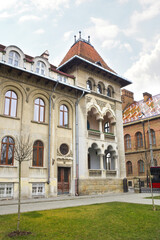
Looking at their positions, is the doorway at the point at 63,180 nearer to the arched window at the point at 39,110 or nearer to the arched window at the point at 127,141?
the arched window at the point at 39,110

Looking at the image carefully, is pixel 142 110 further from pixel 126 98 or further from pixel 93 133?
pixel 93 133

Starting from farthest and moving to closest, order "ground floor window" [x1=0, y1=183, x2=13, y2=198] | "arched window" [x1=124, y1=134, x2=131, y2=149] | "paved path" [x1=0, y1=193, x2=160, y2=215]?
"arched window" [x1=124, y1=134, x2=131, y2=149]
"ground floor window" [x1=0, y1=183, x2=13, y2=198]
"paved path" [x1=0, y1=193, x2=160, y2=215]

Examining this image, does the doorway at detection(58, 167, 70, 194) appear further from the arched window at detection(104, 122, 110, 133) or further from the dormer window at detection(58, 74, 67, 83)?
the arched window at detection(104, 122, 110, 133)

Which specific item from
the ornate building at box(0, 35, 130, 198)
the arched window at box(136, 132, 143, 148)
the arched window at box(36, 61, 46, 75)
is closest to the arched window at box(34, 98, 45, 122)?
the ornate building at box(0, 35, 130, 198)

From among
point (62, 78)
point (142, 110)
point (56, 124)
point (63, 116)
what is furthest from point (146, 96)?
point (56, 124)

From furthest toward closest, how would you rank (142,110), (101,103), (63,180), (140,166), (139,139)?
(142,110) → (139,139) → (140,166) → (101,103) → (63,180)

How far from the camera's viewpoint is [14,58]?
61.1ft

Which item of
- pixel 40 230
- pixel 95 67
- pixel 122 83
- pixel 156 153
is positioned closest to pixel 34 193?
pixel 40 230

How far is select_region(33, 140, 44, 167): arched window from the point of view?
18.5 m

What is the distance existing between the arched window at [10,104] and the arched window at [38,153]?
10.1ft

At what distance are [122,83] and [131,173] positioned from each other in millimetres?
17643

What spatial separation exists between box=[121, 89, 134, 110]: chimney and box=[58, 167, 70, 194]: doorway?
27.9 meters

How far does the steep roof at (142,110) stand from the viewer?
3761 cm

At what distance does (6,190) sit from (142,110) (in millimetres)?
29747
